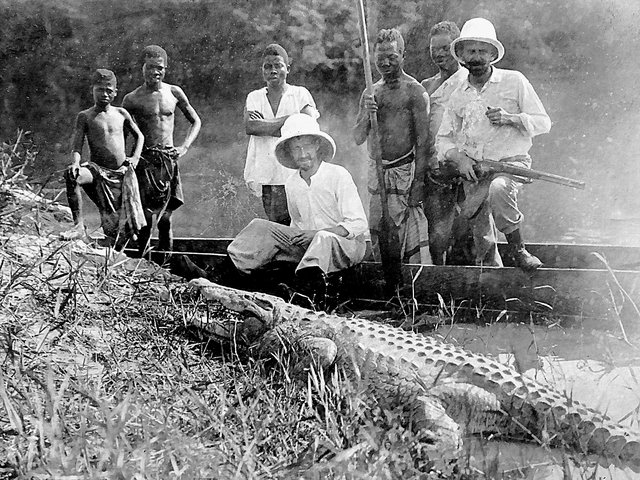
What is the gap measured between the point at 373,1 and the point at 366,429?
→ 2199 mm

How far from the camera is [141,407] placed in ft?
10.9

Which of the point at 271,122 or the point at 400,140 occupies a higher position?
the point at 271,122

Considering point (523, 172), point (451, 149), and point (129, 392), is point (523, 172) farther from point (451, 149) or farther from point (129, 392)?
point (129, 392)

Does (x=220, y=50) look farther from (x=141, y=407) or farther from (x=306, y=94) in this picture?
(x=141, y=407)

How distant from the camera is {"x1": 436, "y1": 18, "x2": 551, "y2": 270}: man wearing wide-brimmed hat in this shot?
395cm

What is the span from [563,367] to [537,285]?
1.50 ft

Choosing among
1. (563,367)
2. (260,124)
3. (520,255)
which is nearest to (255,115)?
(260,124)

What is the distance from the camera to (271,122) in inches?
174

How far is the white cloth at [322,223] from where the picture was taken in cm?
423

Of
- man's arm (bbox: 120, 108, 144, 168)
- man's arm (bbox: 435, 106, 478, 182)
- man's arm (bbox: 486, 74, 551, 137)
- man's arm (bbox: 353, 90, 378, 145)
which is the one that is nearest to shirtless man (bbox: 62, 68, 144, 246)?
man's arm (bbox: 120, 108, 144, 168)

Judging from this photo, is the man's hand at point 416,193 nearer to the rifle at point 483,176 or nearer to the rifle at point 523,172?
the rifle at point 483,176

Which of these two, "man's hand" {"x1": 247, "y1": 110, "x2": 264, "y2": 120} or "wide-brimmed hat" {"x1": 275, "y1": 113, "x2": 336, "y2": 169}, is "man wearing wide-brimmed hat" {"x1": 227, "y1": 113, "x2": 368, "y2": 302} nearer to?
"wide-brimmed hat" {"x1": 275, "y1": 113, "x2": 336, "y2": 169}

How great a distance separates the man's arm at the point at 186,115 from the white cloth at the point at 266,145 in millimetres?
372

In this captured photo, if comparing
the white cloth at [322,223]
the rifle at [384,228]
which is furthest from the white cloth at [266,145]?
the rifle at [384,228]
